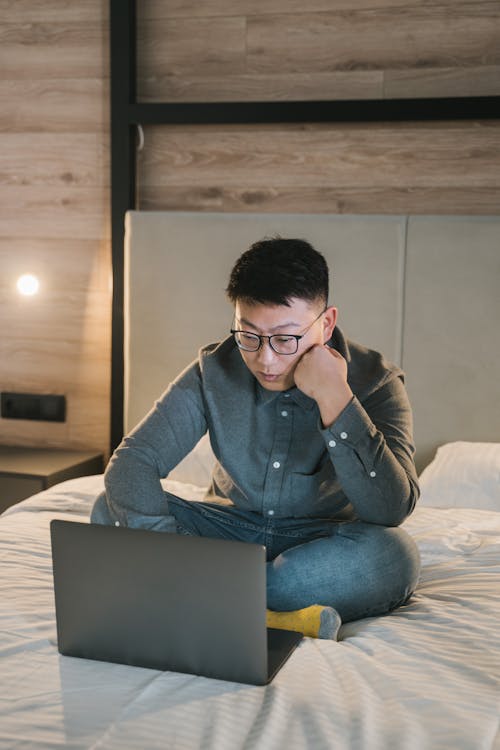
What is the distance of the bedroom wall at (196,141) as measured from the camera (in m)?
2.65

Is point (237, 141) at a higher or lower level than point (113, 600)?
higher

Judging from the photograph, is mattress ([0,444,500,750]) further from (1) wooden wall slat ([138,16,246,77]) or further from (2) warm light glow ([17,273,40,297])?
(1) wooden wall slat ([138,16,246,77])

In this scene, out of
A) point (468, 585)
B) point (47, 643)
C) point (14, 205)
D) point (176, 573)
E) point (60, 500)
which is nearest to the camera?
point (176, 573)

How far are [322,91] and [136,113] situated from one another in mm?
618

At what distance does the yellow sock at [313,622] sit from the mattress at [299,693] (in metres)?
0.03

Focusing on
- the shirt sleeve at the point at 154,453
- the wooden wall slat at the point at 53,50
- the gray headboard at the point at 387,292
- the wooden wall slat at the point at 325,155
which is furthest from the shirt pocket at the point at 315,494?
the wooden wall slat at the point at 53,50

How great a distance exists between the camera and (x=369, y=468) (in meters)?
1.49

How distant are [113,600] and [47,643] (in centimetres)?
18

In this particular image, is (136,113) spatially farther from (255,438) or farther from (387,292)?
(255,438)

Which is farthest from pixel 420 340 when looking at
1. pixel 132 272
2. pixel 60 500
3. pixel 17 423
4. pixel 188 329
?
pixel 17 423

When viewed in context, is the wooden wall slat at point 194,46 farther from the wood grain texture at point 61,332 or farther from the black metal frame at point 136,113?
the wood grain texture at point 61,332

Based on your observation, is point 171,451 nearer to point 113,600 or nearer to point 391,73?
point 113,600

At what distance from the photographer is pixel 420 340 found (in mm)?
2617

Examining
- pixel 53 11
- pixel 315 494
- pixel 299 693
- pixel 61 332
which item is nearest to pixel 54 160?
pixel 53 11
